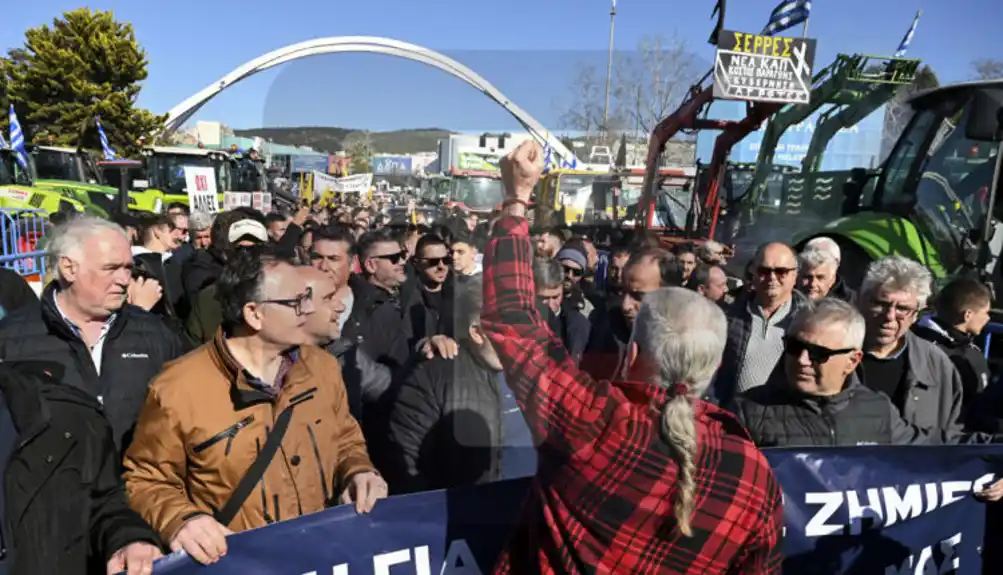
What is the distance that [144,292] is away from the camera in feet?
11.9

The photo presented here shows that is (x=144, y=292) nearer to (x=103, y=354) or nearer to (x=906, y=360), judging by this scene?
(x=103, y=354)

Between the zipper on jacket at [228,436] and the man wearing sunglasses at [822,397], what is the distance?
1.57 metres

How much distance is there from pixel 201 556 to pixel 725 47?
9.12 metres

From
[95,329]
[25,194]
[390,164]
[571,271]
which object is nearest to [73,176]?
→ [25,194]

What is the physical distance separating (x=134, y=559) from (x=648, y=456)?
3.99 feet

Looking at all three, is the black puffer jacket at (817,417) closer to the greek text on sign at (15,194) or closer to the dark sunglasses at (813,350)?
the dark sunglasses at (813,350)

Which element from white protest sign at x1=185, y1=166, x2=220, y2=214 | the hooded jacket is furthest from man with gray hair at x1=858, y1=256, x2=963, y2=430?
white protest sign at x1=185, y1=166, x2=220, y2=214

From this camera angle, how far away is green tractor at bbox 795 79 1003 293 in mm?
5684

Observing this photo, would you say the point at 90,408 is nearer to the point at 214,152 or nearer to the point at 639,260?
the point at 639,260

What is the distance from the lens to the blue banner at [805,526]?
6.14 ft

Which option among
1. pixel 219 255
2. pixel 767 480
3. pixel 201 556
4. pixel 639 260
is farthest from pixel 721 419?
pixel 219 255

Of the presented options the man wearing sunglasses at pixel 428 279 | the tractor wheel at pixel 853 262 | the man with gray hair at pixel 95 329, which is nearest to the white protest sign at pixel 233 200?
the man wearing sunglasses at pixel 428 279

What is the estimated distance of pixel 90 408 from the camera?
1839 mm

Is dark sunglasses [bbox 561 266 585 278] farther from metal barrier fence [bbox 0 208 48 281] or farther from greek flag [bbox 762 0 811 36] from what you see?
greek flag [bbox 762 0 811 36]
